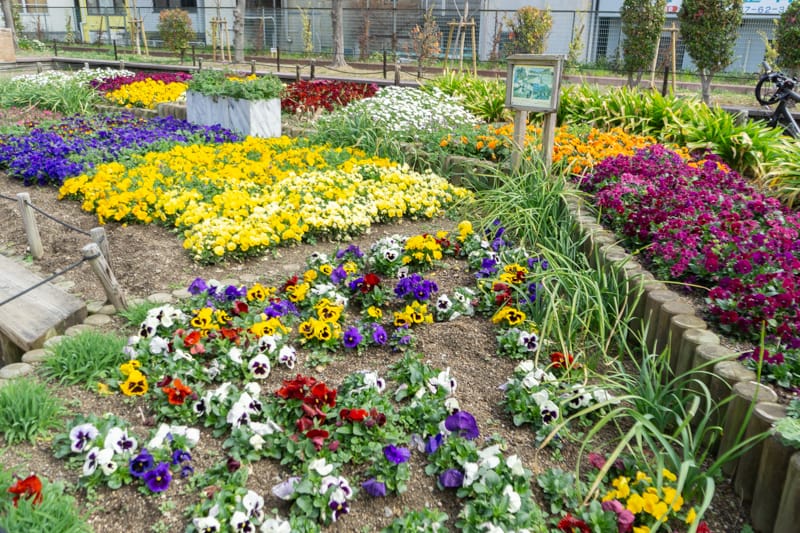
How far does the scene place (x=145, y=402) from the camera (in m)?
2.89

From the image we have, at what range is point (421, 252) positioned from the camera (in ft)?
13.8

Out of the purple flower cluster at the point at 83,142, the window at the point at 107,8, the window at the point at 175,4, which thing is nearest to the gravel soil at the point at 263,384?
the purple flower cluster at the point at 83,142

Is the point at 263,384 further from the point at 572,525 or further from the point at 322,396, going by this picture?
the point at 572,525

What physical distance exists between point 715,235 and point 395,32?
66.9 ft

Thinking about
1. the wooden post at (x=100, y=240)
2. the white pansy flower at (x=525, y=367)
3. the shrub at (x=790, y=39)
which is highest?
the shrub at (x=790, y=39)

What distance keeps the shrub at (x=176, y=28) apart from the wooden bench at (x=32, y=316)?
2286cm

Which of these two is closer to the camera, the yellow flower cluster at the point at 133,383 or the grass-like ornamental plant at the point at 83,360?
the yellow flower cluster at the point at 133,383

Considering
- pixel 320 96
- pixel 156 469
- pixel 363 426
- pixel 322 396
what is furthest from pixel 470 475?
pixel 320 96

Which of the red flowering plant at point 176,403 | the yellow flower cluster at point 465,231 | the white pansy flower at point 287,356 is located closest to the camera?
the red flowering plant at point 176,403

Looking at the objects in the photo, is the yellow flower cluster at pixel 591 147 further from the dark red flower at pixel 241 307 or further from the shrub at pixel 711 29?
the shrub at pixel 711 29

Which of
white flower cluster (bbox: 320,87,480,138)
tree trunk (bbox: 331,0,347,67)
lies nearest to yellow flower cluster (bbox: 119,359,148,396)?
white flower cluster (bbox: 320,87,480,138)

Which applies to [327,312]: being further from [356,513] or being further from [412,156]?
[412,156]

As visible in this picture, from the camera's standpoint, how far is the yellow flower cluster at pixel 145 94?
1099 cm

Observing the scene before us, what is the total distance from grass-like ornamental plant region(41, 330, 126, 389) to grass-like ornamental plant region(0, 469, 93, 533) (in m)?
0.83
